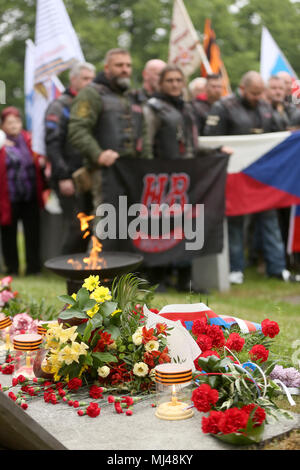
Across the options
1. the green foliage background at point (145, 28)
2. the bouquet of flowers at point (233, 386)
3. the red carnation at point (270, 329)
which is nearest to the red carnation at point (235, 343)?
the bouquet of flowers at point (233, 386)

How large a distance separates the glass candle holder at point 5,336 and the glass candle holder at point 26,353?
36 centimetres

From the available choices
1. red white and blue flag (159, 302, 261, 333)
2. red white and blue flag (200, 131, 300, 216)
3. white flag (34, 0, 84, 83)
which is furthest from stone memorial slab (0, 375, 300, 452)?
white flag (34, 0, 84, 83)

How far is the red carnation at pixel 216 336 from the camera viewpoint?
Result: 13.3 ft

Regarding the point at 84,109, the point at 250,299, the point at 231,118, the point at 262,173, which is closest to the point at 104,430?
the point at 250,299

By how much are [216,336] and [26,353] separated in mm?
1231

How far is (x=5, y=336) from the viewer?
490 centimetres

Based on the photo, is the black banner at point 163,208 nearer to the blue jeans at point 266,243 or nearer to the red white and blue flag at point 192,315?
the blue jeans at point 266,243

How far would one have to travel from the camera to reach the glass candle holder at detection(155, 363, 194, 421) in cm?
346

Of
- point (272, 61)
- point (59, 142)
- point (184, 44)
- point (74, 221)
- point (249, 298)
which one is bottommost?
point (249, 298)

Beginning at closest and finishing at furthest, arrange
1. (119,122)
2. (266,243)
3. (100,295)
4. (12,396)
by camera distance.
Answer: (12,396)
(100,295)
(119,122)
(266,243)

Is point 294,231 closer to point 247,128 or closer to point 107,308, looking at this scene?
point 247,128

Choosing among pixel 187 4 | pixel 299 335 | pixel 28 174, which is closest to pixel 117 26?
pixel 187 4

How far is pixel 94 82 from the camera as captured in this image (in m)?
7.15
